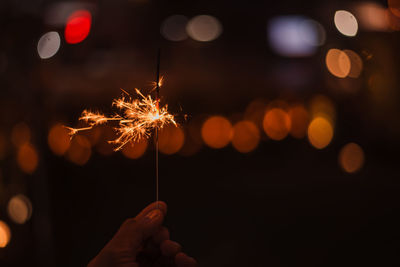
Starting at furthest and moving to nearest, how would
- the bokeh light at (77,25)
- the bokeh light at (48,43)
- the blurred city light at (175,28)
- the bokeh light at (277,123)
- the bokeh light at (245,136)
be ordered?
the bokeh light at (277,123)
the bokeh light at (245,136)
the blurred city light at (175,28)
the bokeh light at (77,25)
the bokeh light at (48,43)

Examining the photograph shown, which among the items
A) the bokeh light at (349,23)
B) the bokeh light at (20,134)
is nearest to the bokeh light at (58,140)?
the bokeh light at (20,134)

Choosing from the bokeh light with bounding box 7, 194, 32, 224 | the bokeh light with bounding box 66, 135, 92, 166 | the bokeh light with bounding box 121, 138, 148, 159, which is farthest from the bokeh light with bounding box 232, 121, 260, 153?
the bokeh light with bounding box 7, 194, 32, 224

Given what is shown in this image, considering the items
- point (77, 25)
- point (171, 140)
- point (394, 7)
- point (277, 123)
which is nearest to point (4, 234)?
point (77, 25)

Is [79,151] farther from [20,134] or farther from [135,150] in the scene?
[20,134]

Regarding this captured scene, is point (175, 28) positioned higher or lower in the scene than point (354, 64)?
higher

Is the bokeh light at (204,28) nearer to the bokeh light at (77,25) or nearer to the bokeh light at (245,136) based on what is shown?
the bokeh light at (245,136)

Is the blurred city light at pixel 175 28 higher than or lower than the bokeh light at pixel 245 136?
higher
